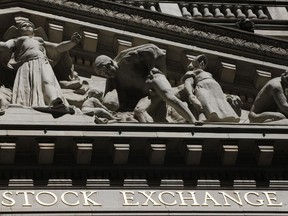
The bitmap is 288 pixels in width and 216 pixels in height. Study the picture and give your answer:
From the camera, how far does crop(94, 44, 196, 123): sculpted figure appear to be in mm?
22938

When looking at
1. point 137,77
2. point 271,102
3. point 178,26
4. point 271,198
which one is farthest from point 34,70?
point 271,198

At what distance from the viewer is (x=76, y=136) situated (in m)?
20.9

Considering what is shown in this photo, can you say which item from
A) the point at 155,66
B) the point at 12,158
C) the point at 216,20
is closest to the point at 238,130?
the point at 155,66

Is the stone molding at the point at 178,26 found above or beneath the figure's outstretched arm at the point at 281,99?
above

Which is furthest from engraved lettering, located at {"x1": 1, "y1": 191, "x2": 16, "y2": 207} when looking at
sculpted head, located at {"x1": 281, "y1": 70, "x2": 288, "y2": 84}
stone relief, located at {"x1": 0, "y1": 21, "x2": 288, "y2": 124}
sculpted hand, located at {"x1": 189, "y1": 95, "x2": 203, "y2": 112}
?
sculpted head, located at {"x1": 281, "y1": 70, "x2": 288, "y2": 84}

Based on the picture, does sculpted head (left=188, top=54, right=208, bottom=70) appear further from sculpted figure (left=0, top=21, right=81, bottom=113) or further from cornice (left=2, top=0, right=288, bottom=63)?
sculpted figure (left=0, top=21, right=81, bottom=113)

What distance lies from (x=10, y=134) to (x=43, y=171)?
887 mm

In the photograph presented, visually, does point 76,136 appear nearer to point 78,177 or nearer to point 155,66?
point 78,177

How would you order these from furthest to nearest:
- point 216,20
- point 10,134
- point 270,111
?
point 216,20 < point 270,111 < point 10,134

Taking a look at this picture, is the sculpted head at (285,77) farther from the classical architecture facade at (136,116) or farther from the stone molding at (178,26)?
the stone molding at (178,26)

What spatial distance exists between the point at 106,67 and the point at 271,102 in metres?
3.38

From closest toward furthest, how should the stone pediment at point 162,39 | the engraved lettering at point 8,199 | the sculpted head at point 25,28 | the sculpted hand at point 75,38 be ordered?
the engraved lettering at point 8,199, the sculpted hand at point 75,38, the sculpted head at point 25,28, the stone pediment at point 162,39

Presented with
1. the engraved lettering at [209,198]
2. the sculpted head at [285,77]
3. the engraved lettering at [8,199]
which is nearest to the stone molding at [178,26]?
the sculpted head at [285,77]

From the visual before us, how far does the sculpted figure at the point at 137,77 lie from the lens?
2294cm
